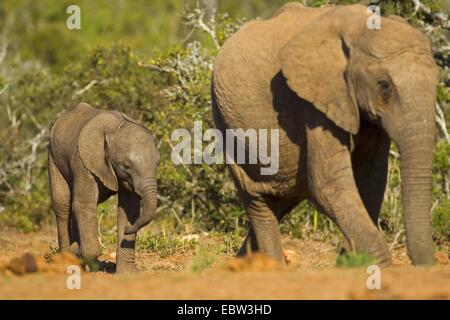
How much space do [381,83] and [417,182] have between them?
2.17 feet

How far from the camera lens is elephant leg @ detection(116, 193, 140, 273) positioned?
939cm

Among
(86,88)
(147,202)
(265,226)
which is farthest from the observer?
(86,88)

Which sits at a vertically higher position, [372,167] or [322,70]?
[322,70]

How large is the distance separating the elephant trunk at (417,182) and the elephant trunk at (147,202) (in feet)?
7.75

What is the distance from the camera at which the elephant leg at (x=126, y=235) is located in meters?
9.39

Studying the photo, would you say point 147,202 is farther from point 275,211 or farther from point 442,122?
point 442,122

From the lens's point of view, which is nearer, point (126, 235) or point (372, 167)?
point (372, 167)

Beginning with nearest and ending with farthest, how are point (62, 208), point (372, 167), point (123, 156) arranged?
point (372, 167) → point (123, 156) → point (62, 208)

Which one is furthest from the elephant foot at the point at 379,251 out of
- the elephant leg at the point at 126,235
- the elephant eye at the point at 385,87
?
the elephant leg at the point at 126,235

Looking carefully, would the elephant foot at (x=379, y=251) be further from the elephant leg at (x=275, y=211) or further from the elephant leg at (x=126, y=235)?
the elephant leg at (x=126, y=235)

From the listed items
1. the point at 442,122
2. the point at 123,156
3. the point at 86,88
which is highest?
the point at 86,88

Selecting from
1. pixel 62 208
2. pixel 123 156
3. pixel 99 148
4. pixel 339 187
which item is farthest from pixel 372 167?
pixel 62 208

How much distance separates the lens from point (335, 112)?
781 centimetres

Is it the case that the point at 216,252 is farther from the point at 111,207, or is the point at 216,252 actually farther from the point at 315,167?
the point at 111,207
